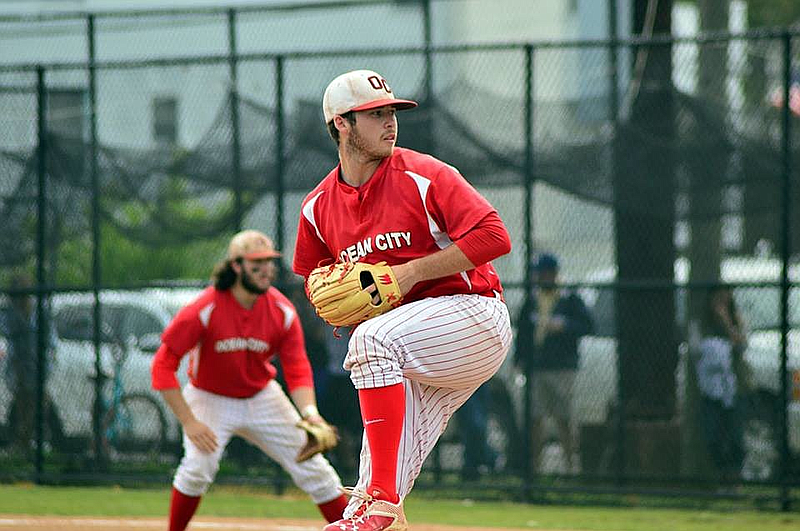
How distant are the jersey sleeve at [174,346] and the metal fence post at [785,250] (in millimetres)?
4443

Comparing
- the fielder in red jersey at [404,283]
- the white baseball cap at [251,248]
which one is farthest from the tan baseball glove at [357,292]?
the white baseball cap at [251,248]

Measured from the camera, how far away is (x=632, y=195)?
31.7ft

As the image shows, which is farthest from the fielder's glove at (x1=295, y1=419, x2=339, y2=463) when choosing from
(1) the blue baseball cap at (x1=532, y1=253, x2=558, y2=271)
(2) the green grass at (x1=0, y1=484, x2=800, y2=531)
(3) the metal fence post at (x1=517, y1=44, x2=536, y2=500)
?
(1) the blue baseball cap at (x1=532, y1=253, x2=558, y2=271)

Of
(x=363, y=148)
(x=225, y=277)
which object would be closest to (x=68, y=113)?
(x=225, y=277)

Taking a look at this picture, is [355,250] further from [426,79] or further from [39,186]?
[39,186]

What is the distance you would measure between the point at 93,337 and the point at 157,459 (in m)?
1.18

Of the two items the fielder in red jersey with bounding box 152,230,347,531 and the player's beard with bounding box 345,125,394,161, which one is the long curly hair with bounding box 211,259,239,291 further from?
the player's beard with bounding box 345,125,394,161

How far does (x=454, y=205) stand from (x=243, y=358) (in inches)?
123

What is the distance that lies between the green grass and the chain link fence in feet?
0.67

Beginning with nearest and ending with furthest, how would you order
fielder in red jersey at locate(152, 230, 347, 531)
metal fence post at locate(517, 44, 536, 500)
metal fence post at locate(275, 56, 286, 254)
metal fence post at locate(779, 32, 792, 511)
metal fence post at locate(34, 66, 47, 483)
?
fielder in red jersey at locate(152, 230, 347, 531)
metal fence post at locate(779, 32, 792, 511)
metal fence post at locate(517, 44, 536, 500)
metal fence post at locate(275, 56, 286, 254)
metal fence post at locate(34, 66, 47, 483)

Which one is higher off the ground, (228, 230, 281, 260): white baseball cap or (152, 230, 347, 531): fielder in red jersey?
(228, 230, 281, 260): white baseball cap

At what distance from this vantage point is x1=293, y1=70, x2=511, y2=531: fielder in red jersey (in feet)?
14.8

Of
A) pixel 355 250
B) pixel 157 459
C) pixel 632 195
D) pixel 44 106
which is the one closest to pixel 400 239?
pixel 355 250

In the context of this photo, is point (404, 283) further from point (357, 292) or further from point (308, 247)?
point (308, 247)
